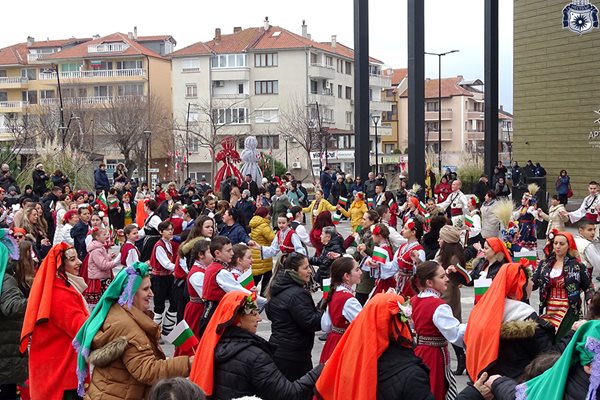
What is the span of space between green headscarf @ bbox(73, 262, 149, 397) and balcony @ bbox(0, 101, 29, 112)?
8162 cm

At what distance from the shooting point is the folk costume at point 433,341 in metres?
6.68

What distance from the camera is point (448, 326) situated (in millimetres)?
6516

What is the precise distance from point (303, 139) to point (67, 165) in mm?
39906

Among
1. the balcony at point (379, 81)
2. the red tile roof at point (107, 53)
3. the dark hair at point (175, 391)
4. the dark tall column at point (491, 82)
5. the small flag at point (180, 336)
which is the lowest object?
the small flag at point (180, 336)

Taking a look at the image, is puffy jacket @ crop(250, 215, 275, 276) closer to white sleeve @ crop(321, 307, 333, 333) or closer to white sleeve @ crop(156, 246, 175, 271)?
white sleeve @ crop(156, 246, 175, 271)

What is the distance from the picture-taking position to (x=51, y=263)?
6.60 meters

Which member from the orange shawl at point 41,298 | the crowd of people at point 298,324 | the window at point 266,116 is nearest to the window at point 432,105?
the window at point 266,116

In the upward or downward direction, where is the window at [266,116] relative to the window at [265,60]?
downward

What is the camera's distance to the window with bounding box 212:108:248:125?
2987 inches

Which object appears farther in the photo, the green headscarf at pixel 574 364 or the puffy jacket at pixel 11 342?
the puffy jacket at pixel 11 342

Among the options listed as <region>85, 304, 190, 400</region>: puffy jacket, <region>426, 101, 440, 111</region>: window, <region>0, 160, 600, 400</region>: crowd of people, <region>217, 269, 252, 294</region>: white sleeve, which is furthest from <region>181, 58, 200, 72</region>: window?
<region>85, 304, 190, 400</region>: puffy jacket

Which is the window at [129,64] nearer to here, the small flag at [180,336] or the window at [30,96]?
the window at [30,96]

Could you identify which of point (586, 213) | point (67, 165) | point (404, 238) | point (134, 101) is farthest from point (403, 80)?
point (404, 238)

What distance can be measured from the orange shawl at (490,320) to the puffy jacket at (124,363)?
75.9 inches
